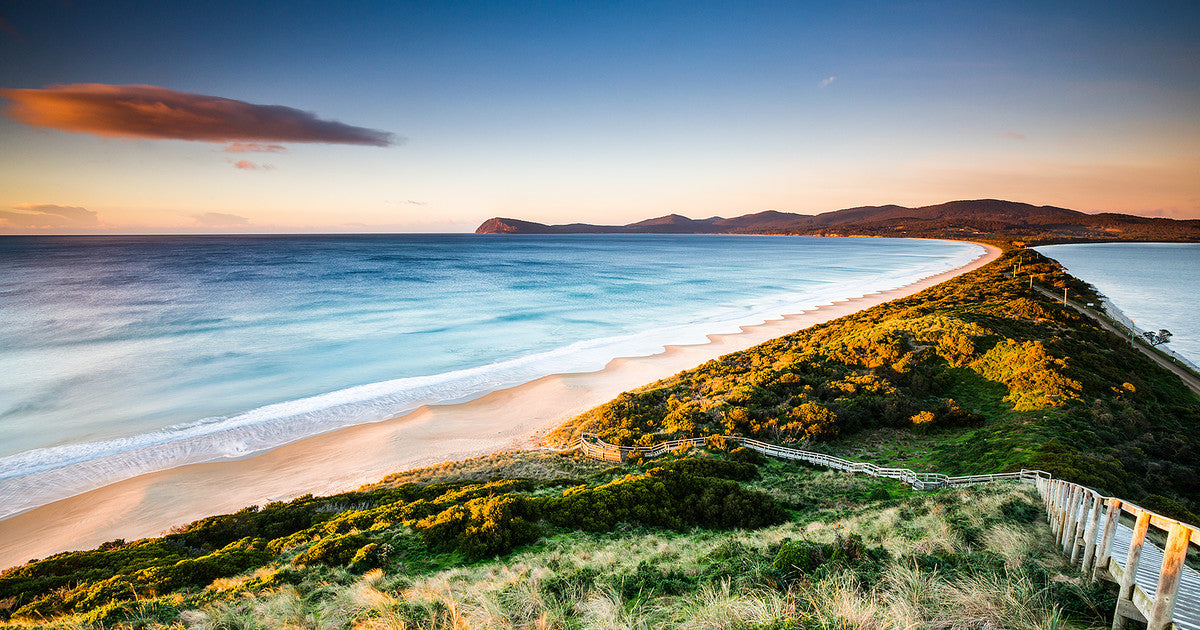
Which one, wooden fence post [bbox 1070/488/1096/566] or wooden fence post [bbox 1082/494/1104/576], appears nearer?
wooden fence post [bbox 1082/494/1104/576]

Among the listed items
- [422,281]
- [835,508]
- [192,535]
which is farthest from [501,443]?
[422,281]

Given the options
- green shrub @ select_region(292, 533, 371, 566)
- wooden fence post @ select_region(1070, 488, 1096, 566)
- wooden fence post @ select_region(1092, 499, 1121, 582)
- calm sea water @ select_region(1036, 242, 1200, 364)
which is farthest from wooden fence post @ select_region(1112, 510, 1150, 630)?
calm sea water @ select_region(1036, 242, 1200, 364)

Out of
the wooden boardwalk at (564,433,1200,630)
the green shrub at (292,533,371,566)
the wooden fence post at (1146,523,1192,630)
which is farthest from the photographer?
the green shrub at (292,533,371,566)

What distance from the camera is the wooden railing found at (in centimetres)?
354

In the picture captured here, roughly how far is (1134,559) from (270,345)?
140 feet

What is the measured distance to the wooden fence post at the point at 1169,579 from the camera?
346cm

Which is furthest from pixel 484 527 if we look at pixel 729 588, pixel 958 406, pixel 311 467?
pixel 958 406

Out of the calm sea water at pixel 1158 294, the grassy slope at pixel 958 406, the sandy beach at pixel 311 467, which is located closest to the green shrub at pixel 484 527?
the grassy slope at pixel 958 406

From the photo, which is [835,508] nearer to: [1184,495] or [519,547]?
[519,547]

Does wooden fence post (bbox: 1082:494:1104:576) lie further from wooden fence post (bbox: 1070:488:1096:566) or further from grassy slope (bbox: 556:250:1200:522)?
grassy slope (bbox: 556:250:1200:522)

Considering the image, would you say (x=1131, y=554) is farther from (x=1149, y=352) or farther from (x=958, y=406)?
(x=1149, y=352)

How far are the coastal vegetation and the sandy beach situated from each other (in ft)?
9.86

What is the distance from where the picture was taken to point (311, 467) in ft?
57.2

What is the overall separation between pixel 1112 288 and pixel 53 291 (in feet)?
430
